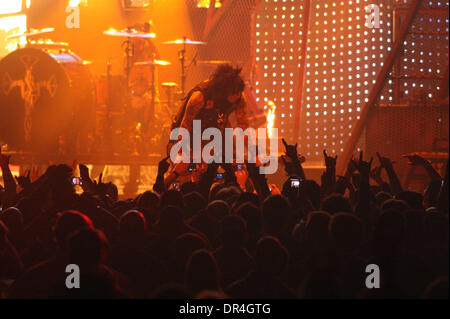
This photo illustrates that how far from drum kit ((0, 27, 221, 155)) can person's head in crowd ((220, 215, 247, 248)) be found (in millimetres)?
8682

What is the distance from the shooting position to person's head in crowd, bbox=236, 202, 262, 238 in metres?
3.37

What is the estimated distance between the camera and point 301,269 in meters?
2.95

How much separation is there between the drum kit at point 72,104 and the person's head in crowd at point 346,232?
895 centimetres

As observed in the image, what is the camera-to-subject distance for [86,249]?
7.31 feet

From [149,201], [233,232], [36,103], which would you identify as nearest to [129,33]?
[36,103]

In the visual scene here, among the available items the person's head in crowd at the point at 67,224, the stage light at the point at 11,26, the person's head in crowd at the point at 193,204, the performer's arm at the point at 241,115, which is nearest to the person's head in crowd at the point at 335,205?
the person's head in crowd at the point at 193,204

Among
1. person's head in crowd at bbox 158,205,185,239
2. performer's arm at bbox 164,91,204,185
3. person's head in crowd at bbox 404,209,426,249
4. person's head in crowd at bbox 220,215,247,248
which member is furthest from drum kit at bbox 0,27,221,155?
person's head in crowd at bbox 220,215,247,248

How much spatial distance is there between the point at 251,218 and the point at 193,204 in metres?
Answer: 0.88

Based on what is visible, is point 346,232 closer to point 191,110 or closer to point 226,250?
point 226,250

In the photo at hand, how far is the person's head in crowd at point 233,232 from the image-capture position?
2814 millimetres

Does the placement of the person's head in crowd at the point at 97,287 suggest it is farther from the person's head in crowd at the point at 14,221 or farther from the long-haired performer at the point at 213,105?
the long-haired performer at the point at 213,105

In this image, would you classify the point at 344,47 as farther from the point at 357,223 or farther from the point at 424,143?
the point at 357,223
